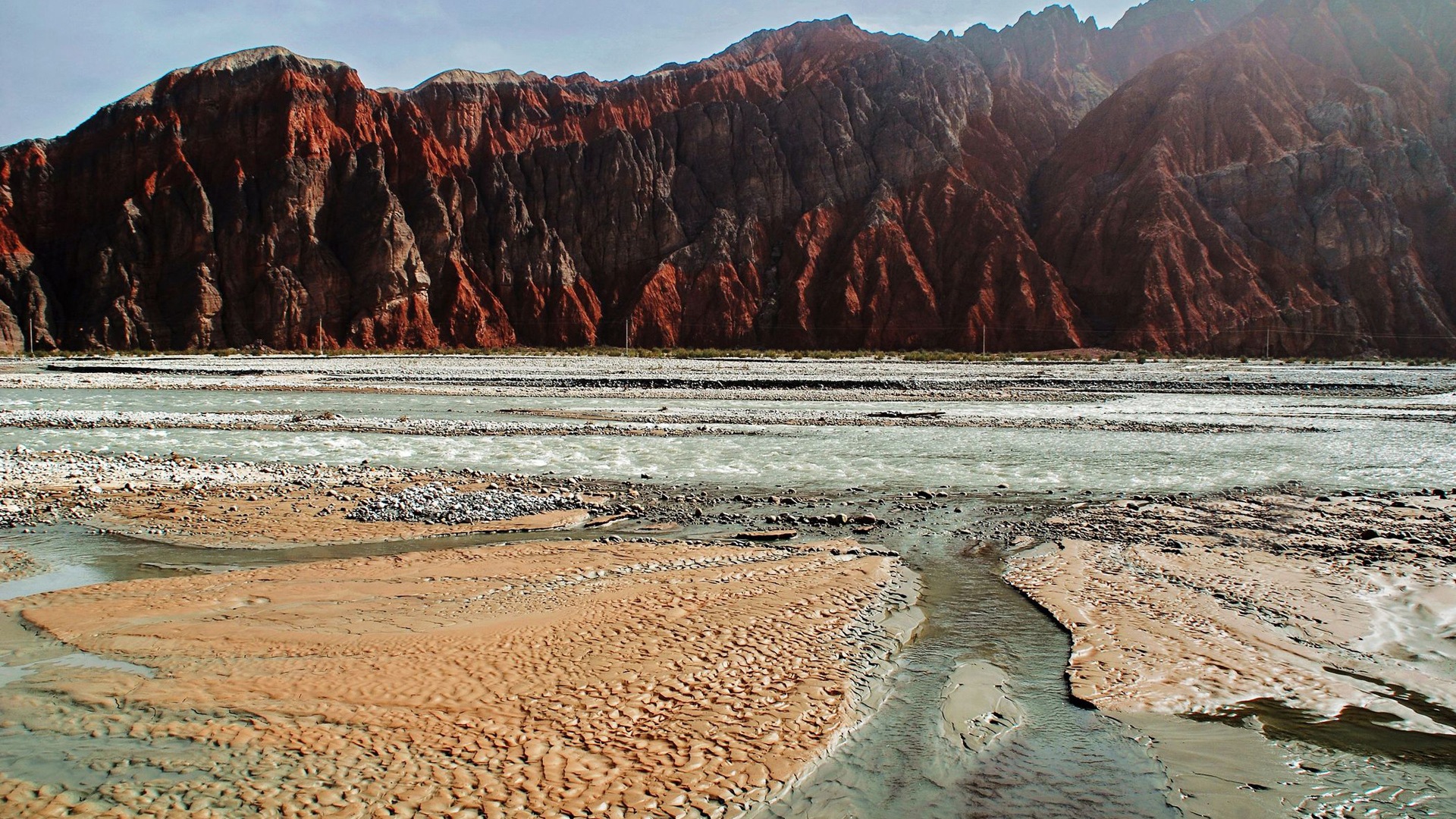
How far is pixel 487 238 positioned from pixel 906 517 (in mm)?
93676

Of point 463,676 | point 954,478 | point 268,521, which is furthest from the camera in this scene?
point 954,478

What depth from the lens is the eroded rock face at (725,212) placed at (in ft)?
297

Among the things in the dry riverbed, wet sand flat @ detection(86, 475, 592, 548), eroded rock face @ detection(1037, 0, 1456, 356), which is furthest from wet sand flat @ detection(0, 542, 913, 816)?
eroded rock face @ detection(1037, 0, 1456, 356)

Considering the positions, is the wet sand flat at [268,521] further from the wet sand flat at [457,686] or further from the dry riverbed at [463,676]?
the wet sand flat at [457,686]

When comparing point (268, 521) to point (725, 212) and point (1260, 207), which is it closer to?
point (725, 212)

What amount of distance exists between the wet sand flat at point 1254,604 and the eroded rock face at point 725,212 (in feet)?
261

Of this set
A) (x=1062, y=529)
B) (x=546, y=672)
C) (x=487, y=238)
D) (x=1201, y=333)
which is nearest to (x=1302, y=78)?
(x=1201, y=333)

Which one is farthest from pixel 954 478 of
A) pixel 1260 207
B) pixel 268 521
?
pixel 1260 207

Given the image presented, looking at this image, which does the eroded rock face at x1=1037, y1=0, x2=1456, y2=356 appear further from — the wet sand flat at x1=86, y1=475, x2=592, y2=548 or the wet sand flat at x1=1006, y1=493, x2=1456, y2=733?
the wet sand flat at x1=86, y1=475, x2=592, y2=548

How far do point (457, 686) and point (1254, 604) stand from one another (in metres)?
7.15

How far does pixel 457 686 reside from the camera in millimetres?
6156

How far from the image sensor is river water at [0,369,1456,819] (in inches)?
208

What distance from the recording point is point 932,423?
2691cm

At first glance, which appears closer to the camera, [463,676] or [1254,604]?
[463,676]
